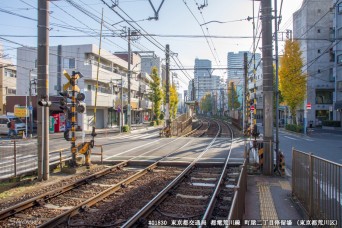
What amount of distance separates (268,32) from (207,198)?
6561 mm

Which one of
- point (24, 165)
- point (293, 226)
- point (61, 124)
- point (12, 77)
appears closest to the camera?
point (293, 226)

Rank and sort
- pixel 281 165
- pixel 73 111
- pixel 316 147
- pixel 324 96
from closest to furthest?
pixel 281 165
pixel 73 111
pixel 316 147
pixel 324 96

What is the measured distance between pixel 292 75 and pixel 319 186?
34546 mm

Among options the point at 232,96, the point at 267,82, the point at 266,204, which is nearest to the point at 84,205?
the point at 266,204

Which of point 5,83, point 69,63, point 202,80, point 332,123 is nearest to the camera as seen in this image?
point 69,63

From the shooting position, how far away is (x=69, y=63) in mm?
38969

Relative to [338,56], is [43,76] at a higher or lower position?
lower

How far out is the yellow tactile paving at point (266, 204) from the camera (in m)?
6.72

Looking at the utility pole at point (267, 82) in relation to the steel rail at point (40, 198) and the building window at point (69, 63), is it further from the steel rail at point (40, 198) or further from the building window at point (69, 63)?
the building window at point (69, 63)

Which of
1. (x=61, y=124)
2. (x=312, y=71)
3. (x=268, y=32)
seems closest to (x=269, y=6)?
(x=268, y=32)

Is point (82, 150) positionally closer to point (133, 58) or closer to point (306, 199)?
point (306, 199)

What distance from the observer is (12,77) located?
48031 mm

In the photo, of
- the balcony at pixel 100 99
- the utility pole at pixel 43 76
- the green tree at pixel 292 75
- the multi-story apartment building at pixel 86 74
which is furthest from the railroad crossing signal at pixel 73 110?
the green tree at pixel 292 75

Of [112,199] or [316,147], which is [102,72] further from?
[112,199]
